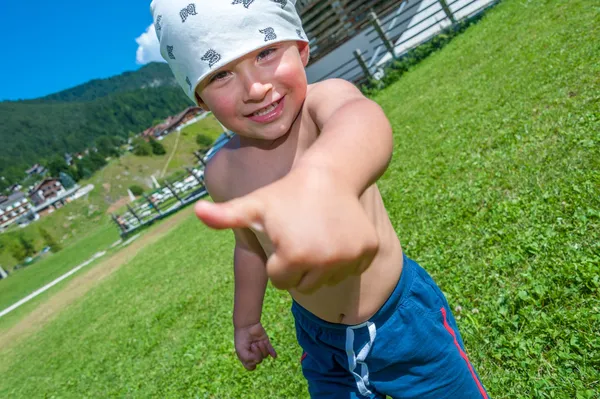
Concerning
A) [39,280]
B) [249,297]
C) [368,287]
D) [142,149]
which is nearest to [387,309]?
[368,287]

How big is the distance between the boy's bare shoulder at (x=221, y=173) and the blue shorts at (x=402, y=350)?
54 cm

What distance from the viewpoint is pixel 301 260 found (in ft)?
2.05

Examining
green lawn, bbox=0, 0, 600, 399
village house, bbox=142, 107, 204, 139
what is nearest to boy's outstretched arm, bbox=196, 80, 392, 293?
green lawn, bbox=0, 0, 600, 399

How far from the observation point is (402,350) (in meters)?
1.48

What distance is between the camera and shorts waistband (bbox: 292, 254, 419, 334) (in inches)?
58.2

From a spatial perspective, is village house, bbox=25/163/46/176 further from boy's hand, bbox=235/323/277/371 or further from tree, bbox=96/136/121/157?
boy's hand, bbox=235/323/277/371

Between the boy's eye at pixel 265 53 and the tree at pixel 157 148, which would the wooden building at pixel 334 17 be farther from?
the tree at pixel 157 148

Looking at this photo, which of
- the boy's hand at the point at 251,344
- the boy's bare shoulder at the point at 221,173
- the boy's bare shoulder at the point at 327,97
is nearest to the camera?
the boy's bare shoulder at the point at 327,97

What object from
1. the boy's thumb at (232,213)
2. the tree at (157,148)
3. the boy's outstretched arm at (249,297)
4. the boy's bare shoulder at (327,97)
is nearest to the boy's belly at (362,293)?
the boy's outstretched arm at (249,297)

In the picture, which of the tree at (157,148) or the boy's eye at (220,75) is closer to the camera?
the boy's eye at (220,75)

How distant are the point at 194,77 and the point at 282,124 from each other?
30 cm

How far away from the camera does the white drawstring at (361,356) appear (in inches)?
57.9

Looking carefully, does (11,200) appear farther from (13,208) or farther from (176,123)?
(176,123)

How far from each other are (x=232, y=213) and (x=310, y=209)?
116 millimetres
